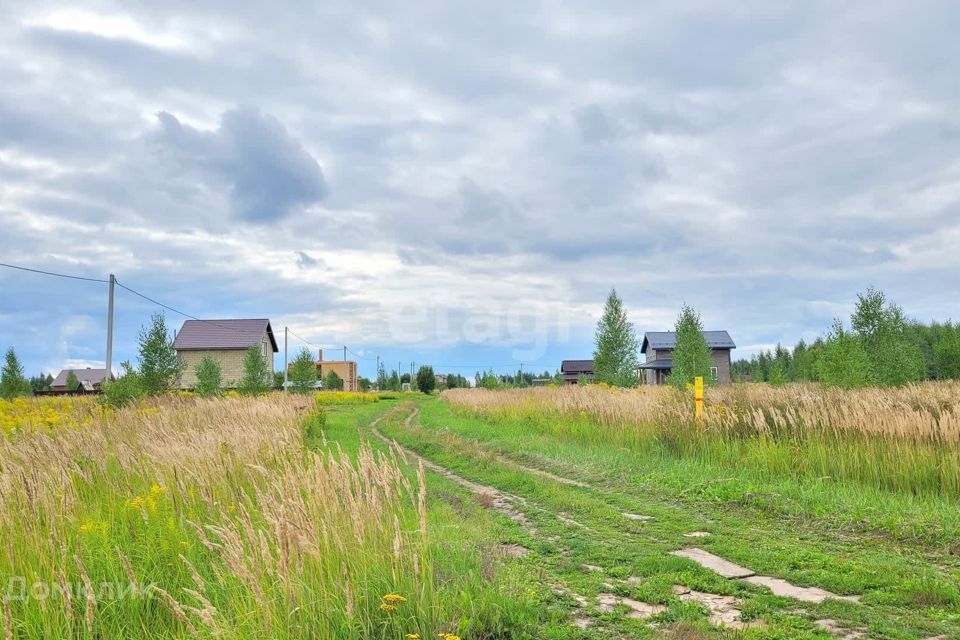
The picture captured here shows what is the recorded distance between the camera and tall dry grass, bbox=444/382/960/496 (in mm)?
8297

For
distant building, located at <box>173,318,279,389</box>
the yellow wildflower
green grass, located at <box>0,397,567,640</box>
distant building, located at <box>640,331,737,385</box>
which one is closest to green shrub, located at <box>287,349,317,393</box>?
distant building, located at <box>173,318,279,389</box>

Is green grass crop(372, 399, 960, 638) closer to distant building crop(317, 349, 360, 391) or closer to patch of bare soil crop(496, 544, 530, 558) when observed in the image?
patch of bare soil crop(496, 544, 530, 558)

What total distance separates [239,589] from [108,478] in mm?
3301

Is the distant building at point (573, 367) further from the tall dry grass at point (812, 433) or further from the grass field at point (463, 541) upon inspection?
the grass field at point (463, 541)

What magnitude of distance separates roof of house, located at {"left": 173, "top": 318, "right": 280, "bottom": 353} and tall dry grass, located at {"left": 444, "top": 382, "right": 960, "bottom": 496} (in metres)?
44.6

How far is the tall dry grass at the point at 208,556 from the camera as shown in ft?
11.4

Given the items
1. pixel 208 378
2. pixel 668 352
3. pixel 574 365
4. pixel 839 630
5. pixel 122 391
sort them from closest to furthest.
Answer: pixel 839 630, pixel 122 391, pixel 208 378, pixel 668 352, pixel 574 365

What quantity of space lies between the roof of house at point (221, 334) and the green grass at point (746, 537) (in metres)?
46.2

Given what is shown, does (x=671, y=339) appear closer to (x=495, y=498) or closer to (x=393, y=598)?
(x=495, y=498)

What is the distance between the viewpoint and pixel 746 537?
6.64 m

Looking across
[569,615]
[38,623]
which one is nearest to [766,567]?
[569,615]

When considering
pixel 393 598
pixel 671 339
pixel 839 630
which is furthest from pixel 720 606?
pixel 671 339

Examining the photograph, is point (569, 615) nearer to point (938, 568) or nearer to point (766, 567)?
point (766, 567)

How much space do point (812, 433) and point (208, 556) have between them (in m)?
8.95
